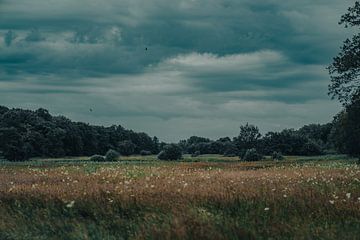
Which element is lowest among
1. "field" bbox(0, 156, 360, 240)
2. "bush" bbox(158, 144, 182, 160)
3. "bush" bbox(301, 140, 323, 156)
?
"field" bbox(0, 156, 360, 240)

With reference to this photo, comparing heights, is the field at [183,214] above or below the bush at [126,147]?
below

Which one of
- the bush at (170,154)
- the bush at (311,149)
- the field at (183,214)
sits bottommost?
the field at (183,214)

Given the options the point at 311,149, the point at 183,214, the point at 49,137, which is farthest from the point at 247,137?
the point at 183,214

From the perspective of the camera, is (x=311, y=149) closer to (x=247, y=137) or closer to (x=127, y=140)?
(x=247, y=137)

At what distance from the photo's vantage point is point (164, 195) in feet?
47.1

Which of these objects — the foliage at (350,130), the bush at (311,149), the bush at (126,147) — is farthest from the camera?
the bush at (126,147)

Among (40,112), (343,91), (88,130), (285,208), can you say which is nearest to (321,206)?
(285,208)

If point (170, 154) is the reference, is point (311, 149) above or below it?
above

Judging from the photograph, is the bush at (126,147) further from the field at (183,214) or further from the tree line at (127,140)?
the field at (183,214)

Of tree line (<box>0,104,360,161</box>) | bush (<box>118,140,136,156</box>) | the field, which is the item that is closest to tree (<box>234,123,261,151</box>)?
tree line (<box>0,104,360,161</box>)

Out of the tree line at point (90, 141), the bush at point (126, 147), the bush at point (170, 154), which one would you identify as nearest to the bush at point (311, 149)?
the tree line at point (90, 141)

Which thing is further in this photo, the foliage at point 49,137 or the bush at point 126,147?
the bush at point 126,147

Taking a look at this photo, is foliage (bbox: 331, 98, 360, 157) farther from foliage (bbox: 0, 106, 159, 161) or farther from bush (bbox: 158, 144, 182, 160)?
foliage (bbox: 0, 106, 159, 161)

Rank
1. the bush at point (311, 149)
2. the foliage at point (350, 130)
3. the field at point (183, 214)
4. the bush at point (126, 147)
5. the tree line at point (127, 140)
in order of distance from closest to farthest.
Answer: the field at point (183, 214) → the foliage at point (350, 130) → the tree line at point (127, 140) → the bush at point (311, 149) → the bush at point (126, 147)
